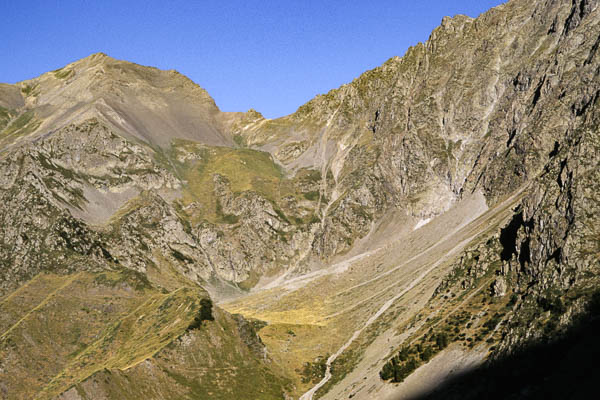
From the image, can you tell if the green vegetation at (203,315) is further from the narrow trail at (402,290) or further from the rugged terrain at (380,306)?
the narrow trail at (402,290)

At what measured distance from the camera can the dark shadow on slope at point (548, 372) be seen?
44.2m

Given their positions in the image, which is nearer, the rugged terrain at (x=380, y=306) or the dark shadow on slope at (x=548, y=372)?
the dark shadow on slope at (x=548, y=372)

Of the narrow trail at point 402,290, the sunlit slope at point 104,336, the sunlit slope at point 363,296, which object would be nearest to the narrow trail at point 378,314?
the narrow trail at point 402,290

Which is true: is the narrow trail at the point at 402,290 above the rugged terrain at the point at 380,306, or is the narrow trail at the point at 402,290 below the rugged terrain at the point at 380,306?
below

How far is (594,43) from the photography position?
16688cm

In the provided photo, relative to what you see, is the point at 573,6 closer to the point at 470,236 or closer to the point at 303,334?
the point at 470,236

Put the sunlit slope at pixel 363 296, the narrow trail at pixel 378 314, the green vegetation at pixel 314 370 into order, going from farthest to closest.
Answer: the sunlit slope at pixel 363 296
the green vegetation at pixel 314 370
the narrow trail at pixel 378 314

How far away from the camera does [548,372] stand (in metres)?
50.6

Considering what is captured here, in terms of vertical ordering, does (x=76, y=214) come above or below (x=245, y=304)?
above

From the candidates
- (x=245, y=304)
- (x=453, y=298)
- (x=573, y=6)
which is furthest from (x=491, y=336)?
(x=573, y=6)

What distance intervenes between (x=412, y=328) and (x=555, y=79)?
11939 cm

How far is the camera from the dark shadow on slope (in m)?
44.2

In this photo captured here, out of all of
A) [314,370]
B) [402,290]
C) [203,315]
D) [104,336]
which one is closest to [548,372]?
[314,370]

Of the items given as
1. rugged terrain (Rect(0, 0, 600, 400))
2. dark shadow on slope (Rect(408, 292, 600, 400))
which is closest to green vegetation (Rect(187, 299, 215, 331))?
rugged terrain (Rect(0, 0, 600, 400))
